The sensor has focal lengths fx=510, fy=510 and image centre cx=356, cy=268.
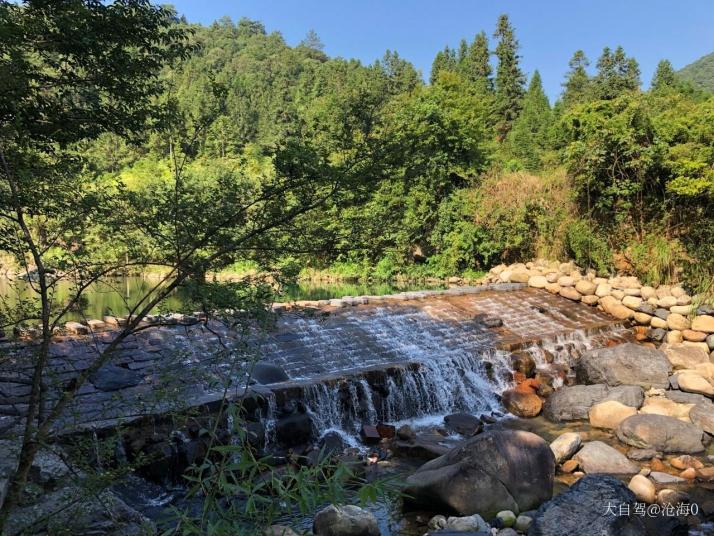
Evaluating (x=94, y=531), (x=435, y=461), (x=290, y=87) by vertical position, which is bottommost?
(x=435, y=461)

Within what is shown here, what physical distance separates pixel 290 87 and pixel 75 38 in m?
51.1

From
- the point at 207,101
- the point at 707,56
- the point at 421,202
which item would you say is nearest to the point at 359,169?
the point at 207,101

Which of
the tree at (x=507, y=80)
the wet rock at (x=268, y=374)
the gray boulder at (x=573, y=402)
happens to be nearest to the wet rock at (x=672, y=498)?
the gray boulder at (x=573, y=402)

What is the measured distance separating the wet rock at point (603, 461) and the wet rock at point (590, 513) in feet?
5.23

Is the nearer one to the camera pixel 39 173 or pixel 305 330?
pixel 39 173

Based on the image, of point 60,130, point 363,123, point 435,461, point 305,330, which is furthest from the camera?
point 305,330

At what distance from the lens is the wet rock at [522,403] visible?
666 cm

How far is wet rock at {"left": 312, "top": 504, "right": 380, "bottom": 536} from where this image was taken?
3.60 metres

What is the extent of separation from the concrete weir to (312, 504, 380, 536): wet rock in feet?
3.56

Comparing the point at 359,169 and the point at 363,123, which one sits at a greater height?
the point at 363,123

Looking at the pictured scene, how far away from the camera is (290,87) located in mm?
50531

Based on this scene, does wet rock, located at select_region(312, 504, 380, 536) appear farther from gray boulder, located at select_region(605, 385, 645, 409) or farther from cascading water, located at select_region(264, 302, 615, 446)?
gray boulder, located at select_region(605, 385, 645, 409)

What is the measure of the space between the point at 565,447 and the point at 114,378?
4.69 meters

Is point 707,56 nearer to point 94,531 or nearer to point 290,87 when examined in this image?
point 290,87
